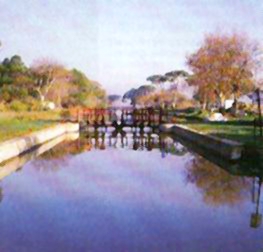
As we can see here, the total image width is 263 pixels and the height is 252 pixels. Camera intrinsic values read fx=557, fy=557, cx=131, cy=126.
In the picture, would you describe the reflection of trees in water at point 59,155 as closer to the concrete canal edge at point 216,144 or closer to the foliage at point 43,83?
the concrete canal edge at point 216,144

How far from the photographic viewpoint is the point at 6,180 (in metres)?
13.1

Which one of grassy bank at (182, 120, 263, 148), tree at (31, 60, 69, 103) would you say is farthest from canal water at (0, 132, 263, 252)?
tree at (31, 60, 69, 103)

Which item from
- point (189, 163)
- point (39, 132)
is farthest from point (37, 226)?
point (39, 132)

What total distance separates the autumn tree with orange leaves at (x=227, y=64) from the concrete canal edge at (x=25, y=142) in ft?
54.5

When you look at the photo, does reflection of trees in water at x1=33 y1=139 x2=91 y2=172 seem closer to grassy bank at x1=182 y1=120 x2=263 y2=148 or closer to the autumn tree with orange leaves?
grassy bank at x1=182 y1=120 x2=263 y2=148

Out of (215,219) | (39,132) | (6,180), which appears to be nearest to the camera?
(215,219)

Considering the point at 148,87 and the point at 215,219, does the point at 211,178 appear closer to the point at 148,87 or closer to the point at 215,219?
the point at 215,219

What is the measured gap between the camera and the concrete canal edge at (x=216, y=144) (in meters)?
16.3

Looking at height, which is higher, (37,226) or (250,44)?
(250,44)

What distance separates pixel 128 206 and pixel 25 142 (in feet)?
32.5

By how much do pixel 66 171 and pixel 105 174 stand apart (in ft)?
4.03

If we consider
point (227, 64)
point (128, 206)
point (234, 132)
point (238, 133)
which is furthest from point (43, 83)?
point (128, 206)

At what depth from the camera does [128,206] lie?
10094 millimetres

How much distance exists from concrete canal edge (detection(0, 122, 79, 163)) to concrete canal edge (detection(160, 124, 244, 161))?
6.48 meters
